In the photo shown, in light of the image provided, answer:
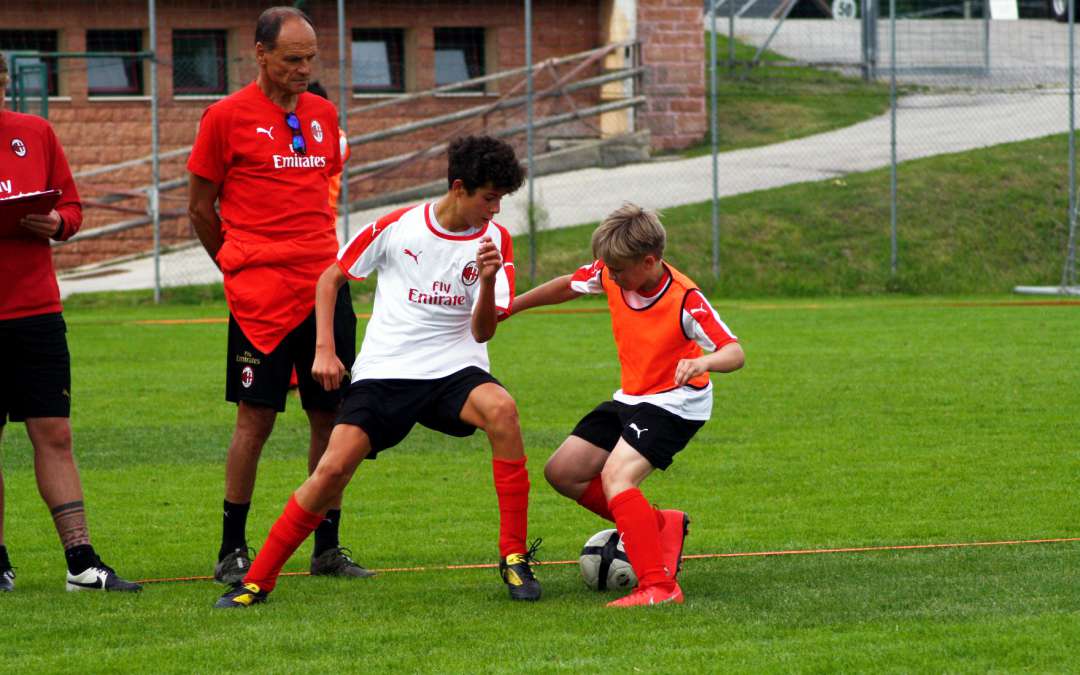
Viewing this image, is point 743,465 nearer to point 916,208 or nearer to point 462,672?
point 462,672

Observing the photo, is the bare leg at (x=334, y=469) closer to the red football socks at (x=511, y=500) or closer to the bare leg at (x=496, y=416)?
the bare leg at (x=496, y=416)

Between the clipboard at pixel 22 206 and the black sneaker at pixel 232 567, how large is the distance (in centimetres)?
158

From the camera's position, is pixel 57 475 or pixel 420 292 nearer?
pixel 420 292

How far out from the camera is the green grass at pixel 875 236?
74.4 ft

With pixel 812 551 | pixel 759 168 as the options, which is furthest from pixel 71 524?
pixel 759 168

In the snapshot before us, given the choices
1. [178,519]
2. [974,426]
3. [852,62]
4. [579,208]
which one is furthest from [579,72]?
[178,519]

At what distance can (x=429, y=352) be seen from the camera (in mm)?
6191

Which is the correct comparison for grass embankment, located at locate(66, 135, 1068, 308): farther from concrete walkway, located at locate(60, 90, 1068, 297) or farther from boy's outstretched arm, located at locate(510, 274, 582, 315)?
boy's outstretched arm, located at locate(510, 274, 582, 315)

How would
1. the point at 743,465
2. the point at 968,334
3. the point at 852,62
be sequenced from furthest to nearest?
1. the point at 852,62
2. the point at 968,334
3. the point at 743,465

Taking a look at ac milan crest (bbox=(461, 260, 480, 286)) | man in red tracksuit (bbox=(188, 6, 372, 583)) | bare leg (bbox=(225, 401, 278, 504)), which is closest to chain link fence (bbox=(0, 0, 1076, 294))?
man in red tracksuit (bbox=(188, 6, 372, 583))

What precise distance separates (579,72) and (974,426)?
732 inches

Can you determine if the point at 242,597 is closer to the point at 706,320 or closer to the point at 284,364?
the point at 284,364

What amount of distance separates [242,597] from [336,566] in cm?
93

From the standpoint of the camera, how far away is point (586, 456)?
6.56 meters
